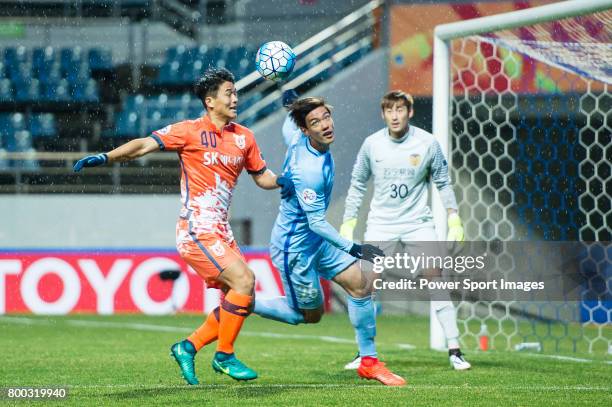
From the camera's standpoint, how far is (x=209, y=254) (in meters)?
6.36

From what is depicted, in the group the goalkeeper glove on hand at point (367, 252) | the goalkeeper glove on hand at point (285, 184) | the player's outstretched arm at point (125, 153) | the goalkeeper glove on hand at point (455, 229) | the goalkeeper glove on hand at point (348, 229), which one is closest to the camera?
the player's outstretched arm at point (125, 153)

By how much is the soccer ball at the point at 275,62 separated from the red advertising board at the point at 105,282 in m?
7.23

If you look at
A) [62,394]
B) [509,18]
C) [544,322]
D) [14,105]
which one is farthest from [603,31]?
[14,105]

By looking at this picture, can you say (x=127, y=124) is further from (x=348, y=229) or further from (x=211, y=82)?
(x=211, y=82)

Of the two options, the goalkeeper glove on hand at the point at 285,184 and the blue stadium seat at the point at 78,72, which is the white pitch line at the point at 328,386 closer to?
the goalkeeper glove on hand at the point at 285,184

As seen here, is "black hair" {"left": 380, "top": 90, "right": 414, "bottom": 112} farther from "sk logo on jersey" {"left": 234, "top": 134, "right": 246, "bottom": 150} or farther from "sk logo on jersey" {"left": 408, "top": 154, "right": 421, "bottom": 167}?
"sk logo on jersey" {"left": 234, "top": 134, "right": 246, "bottom": 150}

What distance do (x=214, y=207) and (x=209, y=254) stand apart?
0.28 metres

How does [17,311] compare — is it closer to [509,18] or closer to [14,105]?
[14,105]

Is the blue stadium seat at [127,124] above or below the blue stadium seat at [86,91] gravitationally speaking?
below

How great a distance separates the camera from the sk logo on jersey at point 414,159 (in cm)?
811

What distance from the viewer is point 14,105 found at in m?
18.7

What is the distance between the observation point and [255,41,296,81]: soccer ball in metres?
7.41

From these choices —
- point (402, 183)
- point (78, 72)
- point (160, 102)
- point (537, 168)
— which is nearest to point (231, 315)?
point (402, 183)

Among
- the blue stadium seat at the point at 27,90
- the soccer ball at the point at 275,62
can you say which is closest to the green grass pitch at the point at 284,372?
the soccer ball at the point at 275,62
